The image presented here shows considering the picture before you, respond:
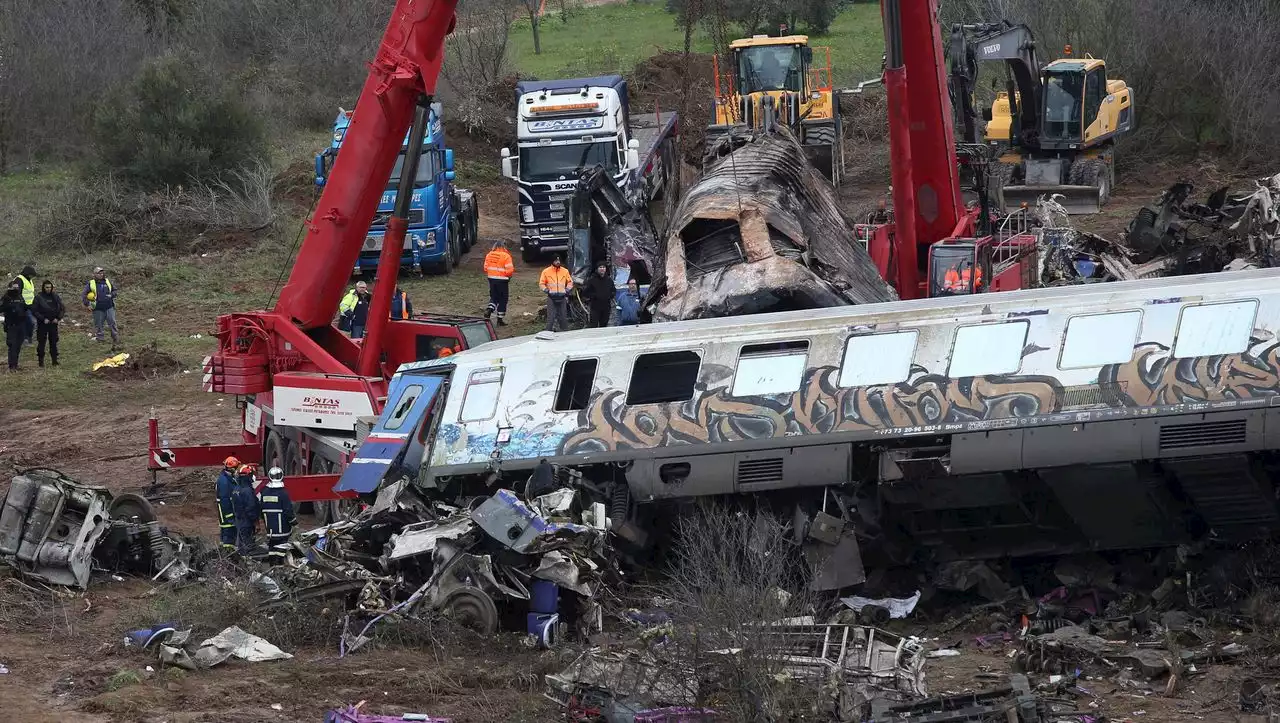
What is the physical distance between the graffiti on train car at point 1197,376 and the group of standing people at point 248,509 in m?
7.46

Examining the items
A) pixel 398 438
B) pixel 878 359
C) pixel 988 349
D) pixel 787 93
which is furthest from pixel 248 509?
pixel 787 93

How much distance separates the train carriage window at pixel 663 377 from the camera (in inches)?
546

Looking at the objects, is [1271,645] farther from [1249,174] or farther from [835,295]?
[1249,174]

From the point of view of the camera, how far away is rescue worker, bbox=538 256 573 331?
80.8 ft

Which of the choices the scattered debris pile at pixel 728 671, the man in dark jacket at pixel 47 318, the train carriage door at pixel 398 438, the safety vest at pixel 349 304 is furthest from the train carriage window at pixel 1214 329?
the man in dark jacket at pixel 47 318

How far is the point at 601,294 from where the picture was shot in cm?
2461

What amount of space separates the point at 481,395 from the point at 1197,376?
238 inches

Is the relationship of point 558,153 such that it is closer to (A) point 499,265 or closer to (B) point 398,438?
(A) point 499,265

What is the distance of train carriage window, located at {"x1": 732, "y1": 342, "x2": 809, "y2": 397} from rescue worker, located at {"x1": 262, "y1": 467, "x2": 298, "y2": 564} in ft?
14.8

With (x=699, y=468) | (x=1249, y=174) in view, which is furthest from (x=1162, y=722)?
(x=1249, y=174)

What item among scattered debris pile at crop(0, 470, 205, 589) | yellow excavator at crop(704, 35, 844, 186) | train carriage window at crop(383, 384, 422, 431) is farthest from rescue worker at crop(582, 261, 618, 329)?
scattered debris pile at crop(0, 470, 205, 589)

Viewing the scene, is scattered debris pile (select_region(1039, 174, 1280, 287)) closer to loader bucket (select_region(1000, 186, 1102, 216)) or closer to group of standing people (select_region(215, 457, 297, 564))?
loader bucket (select_region(1000, 186, 1102, 216))

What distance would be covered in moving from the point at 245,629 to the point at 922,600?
5.44 metres

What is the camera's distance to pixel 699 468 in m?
13.5
